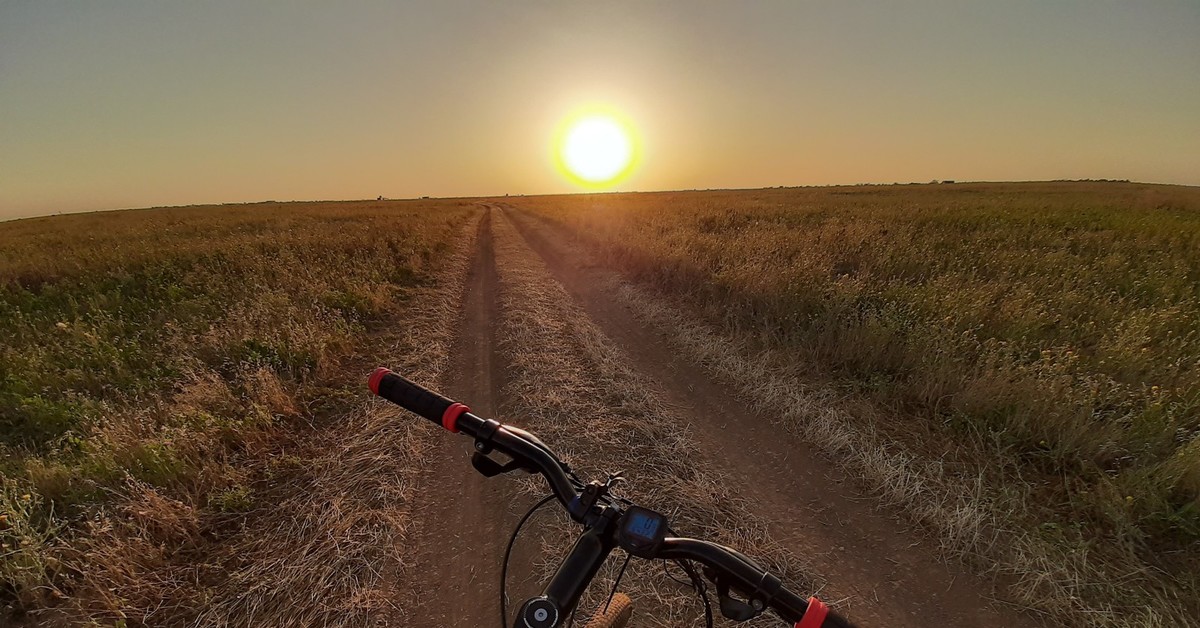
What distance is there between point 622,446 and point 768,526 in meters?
1.53

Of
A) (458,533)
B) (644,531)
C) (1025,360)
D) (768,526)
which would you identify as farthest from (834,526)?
(1025,360)

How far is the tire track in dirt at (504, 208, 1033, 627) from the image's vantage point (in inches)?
115

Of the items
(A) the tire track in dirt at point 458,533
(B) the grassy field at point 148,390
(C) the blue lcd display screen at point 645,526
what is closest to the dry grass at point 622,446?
(A) the tire track in dirt at point 458,533

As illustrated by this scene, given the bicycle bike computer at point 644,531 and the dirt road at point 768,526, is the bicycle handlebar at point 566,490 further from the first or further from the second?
the dirt road at point 768,526

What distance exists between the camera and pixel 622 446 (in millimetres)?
4461

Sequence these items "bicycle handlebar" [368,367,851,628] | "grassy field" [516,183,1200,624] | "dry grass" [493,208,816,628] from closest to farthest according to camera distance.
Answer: "bicycle handlebar" [368,367,851,628]
"dry grass" [493,208,816,628]
"grassy field" [516,183,1200,624]

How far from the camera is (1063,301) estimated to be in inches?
236

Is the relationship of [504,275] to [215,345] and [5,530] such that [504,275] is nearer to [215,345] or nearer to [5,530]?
[215,345]

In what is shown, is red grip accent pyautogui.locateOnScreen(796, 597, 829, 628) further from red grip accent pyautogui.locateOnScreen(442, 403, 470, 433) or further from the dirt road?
the dirt road

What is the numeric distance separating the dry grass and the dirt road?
0.18m

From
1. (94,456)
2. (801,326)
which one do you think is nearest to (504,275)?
(801,326)

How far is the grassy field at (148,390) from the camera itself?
3.11 metres

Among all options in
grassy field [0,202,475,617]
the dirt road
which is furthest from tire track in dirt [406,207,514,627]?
grassy field [0,202,475,617]

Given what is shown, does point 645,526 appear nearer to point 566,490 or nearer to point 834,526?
point 566,490
